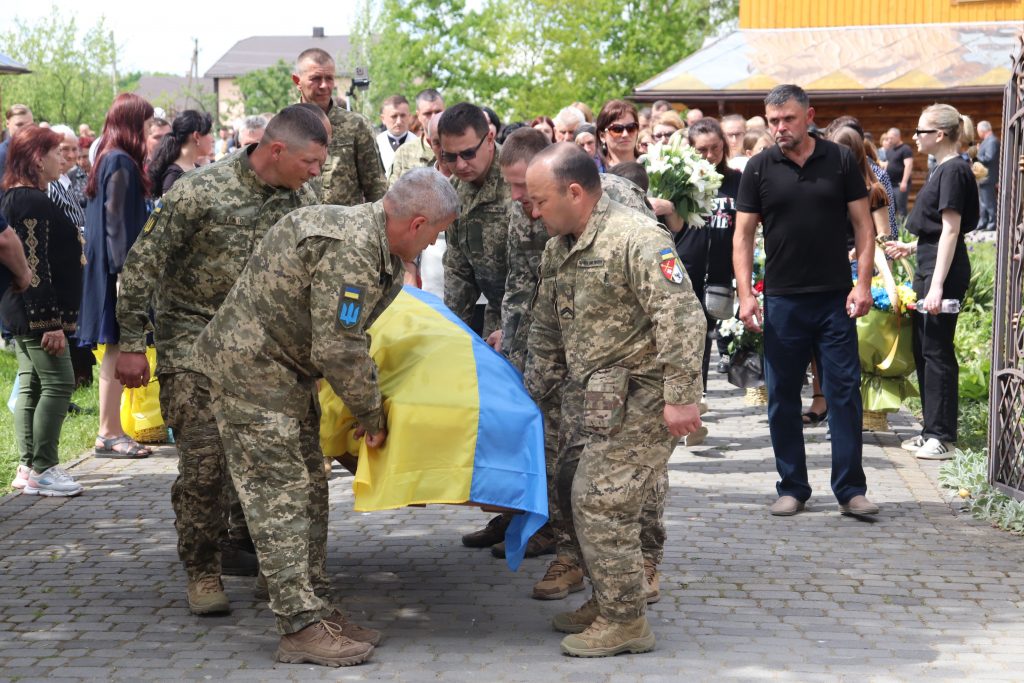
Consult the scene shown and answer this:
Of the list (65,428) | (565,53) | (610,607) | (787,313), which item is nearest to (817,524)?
(787,313)

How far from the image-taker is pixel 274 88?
70125mm

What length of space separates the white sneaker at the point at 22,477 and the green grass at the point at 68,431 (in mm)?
125

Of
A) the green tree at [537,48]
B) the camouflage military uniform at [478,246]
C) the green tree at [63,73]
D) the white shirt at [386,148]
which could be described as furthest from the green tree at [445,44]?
the camouflage military uniform at [478,246]

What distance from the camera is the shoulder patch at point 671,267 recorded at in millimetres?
4824

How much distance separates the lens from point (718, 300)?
31.7 feet

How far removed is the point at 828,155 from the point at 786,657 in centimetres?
Result: 327

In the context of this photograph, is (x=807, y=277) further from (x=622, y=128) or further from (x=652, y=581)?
(x=652, y=581)

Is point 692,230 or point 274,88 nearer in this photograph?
point 692,230

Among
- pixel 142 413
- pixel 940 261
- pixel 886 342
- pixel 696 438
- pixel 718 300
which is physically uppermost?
pixel 940 261

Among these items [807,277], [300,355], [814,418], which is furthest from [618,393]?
[814,418]

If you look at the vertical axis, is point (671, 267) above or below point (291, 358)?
above

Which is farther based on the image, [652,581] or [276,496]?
[652,581]

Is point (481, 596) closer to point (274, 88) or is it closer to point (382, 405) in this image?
point (382, 405)

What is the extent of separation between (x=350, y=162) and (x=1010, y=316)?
159 inches
